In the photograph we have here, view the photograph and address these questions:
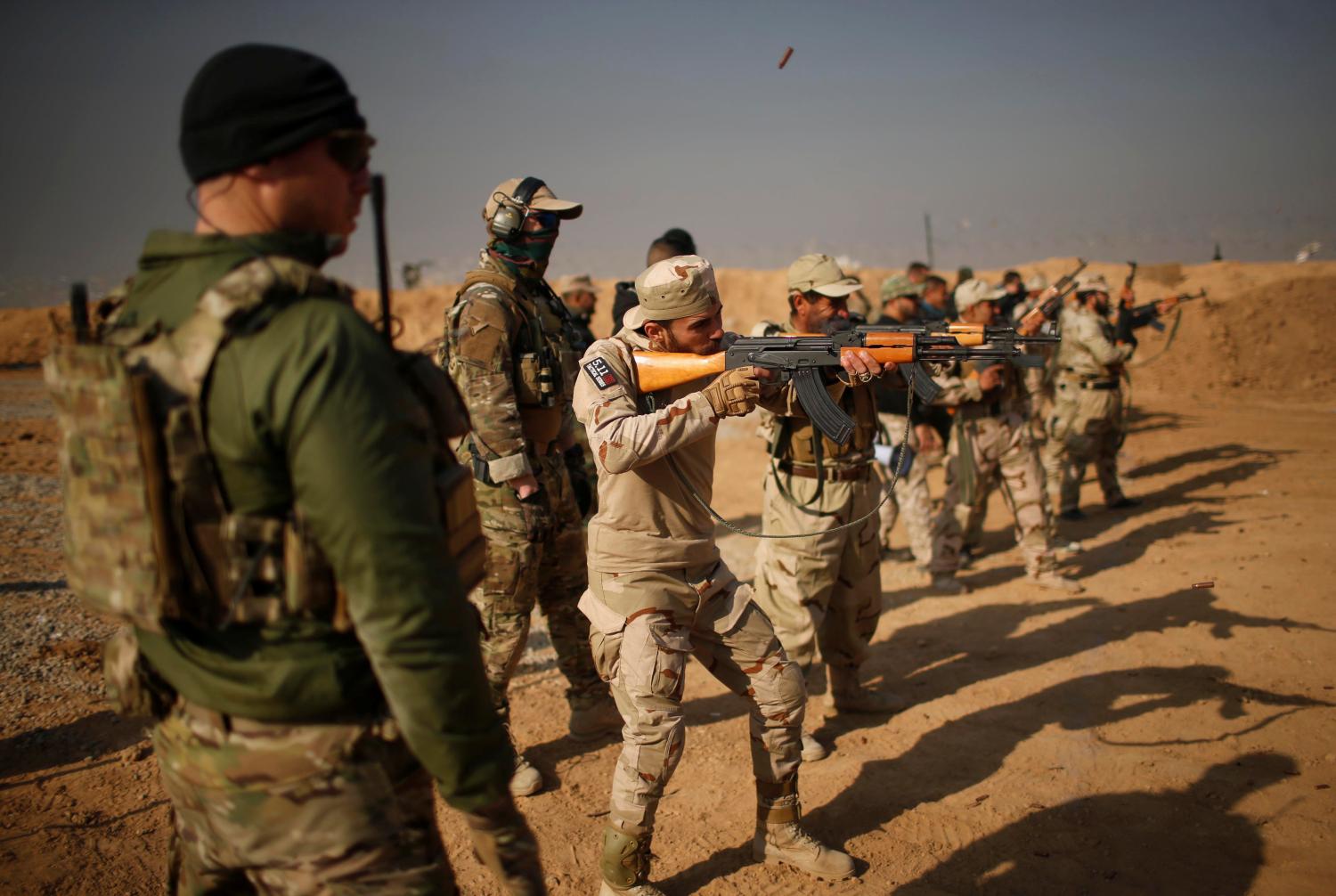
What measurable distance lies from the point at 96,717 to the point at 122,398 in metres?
4.09

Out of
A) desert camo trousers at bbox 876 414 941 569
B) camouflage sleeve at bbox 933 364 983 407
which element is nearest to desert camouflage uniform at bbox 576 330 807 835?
camouflage sleeve at bbox 933 364 983 407

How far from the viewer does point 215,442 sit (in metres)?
1.68

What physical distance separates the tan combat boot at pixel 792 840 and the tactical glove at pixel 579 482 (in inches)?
69.7

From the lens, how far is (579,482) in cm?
494

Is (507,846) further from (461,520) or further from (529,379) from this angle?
(529,379)

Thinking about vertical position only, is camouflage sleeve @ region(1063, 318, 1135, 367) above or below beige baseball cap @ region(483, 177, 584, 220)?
below

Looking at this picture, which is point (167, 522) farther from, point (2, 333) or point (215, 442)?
point (2, 333)

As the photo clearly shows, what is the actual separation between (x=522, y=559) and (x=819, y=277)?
7.59ft

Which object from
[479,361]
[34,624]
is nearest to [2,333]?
[34,624]

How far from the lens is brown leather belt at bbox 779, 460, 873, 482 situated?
5.08 metres

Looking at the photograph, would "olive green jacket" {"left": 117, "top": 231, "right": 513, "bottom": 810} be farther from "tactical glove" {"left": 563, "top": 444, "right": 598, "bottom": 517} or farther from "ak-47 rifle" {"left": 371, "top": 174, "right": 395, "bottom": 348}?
"tactical glove" {"left": 563, "top": 444, "right": 598, "bottom": 517}

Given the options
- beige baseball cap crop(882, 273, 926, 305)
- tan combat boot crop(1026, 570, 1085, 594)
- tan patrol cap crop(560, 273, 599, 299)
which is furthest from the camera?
tan patrol cap crop(560, 273, 599, 299)

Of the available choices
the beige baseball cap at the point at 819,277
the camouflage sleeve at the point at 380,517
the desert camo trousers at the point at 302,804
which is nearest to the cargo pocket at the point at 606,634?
the desert camo trousers at the point at 302,804

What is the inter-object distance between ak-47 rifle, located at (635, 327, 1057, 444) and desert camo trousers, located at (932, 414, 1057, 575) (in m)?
2.75
